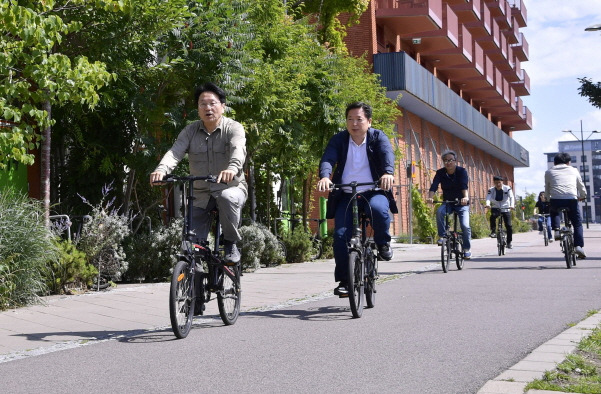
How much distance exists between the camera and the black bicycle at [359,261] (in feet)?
23.8

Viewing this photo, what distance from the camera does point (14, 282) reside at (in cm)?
868

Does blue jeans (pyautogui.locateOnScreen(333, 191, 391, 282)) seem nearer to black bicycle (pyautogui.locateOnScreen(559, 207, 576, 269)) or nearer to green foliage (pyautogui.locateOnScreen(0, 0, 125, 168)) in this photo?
green foliage (pyautogui.locateOnScreen(0, 0, 125, 168))

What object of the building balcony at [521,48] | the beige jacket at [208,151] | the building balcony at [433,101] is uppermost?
the building balcony at [521,48]

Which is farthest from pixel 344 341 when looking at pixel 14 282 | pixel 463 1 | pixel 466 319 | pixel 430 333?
pixel 463 1

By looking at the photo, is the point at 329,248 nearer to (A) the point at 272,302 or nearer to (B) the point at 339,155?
(A) the point at 272,302

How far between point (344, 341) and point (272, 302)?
3.25m

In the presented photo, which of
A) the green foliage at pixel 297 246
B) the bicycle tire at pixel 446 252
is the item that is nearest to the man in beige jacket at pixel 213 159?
the bicycle tire at pixel 446 252

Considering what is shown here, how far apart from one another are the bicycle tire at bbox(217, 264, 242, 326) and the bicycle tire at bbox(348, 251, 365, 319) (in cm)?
96

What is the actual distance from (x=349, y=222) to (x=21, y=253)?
352cm

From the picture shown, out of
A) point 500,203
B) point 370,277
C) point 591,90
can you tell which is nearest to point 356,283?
point 370,277

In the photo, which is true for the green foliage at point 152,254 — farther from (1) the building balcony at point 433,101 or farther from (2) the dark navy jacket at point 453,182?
(1) the building balcony at point 433,101

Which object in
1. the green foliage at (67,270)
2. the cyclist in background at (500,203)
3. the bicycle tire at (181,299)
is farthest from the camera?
the cyclist in background at (500,203)

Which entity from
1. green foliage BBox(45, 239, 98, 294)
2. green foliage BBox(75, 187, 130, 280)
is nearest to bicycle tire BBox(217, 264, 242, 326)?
green foliage BBox(45, 239, 98, 294)

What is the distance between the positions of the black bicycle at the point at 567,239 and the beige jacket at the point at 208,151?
7.84 metres
